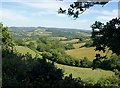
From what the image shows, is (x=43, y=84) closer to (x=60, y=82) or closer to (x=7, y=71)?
(x=60, y=82)

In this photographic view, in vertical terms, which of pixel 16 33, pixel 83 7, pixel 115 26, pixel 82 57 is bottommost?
pixel 82 57

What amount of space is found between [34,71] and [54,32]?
80847 mm

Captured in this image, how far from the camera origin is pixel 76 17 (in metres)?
10.5

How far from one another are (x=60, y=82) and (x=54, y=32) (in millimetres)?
81837

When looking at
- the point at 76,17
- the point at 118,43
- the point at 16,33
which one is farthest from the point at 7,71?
the point at 16,33

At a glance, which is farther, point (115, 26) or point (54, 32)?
point (54, 32)

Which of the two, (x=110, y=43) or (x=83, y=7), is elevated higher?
(x=83, y=7)

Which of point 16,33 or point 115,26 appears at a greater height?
point 115,26

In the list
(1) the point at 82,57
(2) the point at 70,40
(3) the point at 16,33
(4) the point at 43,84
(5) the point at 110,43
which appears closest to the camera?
(4) the point at 43,84

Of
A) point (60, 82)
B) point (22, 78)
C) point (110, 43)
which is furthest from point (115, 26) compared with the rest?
point (22, 78)

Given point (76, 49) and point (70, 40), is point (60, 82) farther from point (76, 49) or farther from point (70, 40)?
point (70, 40)

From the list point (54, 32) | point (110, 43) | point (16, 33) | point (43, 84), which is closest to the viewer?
point (43, 84)

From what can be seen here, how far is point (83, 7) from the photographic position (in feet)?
34.0

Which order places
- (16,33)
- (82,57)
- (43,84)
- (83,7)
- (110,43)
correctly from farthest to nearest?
1. (82,57)
2. (16,33)
3. (83,7)
4. (110,43)
5. (43,84)
